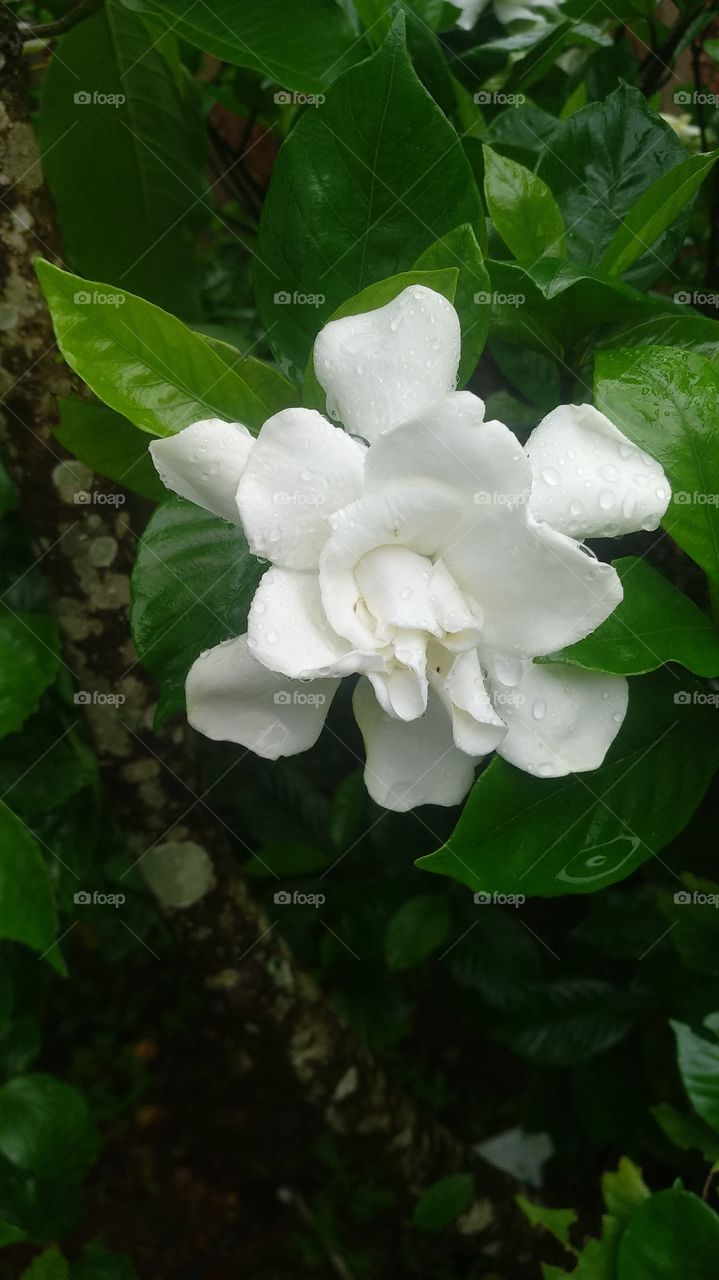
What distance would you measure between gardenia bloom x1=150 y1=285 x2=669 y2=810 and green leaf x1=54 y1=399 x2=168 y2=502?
180 millimetres

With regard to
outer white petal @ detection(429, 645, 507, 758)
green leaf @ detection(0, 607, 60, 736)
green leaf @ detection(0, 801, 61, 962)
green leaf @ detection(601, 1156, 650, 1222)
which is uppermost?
outer white petal @ detection(429, 645, 507, 758)

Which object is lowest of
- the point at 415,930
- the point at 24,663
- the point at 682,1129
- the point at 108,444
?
the point at 415,930

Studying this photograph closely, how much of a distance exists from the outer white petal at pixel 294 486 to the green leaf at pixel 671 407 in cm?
20

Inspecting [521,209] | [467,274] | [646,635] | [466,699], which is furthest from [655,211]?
[466,699]

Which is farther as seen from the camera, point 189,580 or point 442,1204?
point 442,1204

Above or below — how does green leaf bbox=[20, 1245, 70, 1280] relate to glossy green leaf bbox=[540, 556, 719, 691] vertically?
below

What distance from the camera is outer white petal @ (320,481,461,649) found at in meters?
0.50

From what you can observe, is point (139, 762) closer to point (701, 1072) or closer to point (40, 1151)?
point (40, 1151)

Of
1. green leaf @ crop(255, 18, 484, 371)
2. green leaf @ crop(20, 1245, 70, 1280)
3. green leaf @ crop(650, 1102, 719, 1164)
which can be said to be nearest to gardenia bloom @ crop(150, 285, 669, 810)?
green leaf @ crop(255, 18, 484, 371)

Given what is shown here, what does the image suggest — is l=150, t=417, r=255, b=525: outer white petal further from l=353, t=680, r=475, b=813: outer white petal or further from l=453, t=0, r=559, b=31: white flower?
l=453, t=0, r=559, b=31: white flower

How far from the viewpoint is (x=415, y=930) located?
4.66 ft

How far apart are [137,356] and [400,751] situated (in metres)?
0.30

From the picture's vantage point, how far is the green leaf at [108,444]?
729 millimetres

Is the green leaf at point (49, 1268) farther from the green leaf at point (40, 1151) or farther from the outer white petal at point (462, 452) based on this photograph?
the outer white petal at point (462, 452)
